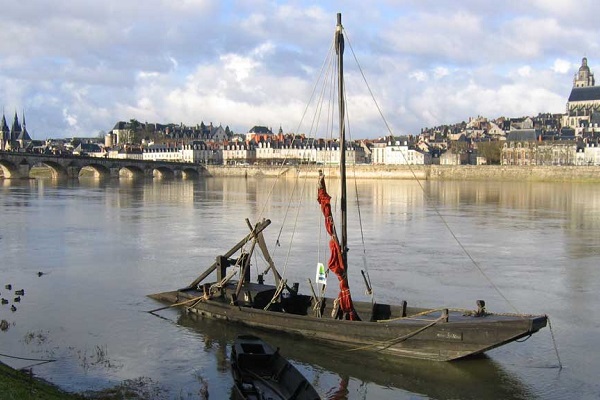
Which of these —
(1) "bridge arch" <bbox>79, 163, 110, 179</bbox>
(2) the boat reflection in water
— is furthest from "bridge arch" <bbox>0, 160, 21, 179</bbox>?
(2) the boat reflection in water

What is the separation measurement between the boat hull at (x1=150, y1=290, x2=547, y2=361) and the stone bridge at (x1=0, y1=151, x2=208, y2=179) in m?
100

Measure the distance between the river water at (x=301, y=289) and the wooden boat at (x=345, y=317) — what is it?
37 cm

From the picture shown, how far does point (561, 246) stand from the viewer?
3359cm

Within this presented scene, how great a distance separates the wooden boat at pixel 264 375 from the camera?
11984mm

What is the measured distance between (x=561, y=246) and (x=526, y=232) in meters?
5.64

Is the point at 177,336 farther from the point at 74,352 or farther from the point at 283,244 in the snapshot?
the point at 283,244

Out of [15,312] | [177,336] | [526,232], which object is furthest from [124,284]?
[526,232]

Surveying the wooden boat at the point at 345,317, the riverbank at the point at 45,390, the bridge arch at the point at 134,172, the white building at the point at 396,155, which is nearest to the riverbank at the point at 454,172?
the bridge arch at the point at 134,172

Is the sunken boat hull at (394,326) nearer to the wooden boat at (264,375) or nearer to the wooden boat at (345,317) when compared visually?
the wooden boat at (345,317)

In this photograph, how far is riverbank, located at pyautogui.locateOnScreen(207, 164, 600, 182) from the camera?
354ft

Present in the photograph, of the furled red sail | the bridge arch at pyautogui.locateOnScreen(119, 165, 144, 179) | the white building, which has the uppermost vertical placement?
the white building

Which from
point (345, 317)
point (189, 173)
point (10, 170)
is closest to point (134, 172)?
point (189, 173)

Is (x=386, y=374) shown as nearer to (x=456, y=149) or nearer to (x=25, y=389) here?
(x=25, y=389)

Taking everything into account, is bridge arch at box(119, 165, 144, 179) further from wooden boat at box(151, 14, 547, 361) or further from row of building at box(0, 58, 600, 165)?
wooden boat at box(151, 14, 547, 361)
